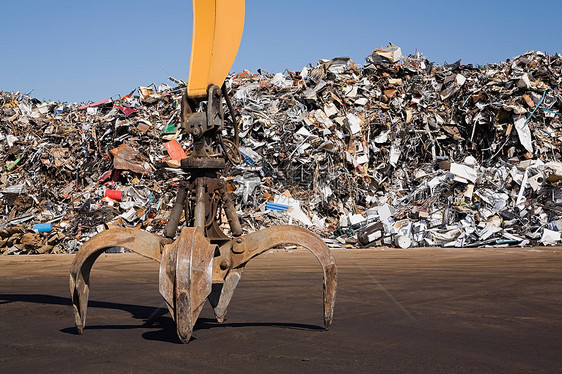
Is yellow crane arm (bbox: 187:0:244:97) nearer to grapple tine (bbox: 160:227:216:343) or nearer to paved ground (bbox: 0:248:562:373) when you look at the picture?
grapple tine (bbox: 160:227:216:343)

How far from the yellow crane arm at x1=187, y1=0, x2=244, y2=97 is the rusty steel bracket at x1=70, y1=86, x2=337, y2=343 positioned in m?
0.11

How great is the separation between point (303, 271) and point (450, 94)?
8876mm

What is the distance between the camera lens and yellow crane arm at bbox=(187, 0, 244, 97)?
3.53 m

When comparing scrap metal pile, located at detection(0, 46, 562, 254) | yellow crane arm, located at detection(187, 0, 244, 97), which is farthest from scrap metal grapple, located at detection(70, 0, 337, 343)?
scrap metal pile, located at detection(0, 46, 562, 254)

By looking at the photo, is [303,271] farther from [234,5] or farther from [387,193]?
[387,193]

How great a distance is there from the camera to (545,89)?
540 inches

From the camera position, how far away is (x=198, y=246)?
9.87 feet

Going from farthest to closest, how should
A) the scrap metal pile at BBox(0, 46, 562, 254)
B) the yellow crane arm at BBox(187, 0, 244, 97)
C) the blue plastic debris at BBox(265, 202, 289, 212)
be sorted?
the blue plastic debris at BBox(265, 202, 289, 212) < the scrap metal pile at BBox(0, 46, 562, 254) < the yellow crane arm at BBox(187, 0, 244, 97)

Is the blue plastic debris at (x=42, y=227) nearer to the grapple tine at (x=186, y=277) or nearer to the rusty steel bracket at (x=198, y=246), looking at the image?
the rusty steel bracket at (x=198, y=246)

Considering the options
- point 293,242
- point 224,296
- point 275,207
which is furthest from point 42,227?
point 293,242

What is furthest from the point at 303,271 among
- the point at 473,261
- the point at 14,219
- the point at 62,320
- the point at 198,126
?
the point at 14,219

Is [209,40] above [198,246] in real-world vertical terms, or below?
above

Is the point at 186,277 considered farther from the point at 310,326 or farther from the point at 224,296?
the point at 310,326

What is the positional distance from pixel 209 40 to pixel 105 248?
1469 millimetres
